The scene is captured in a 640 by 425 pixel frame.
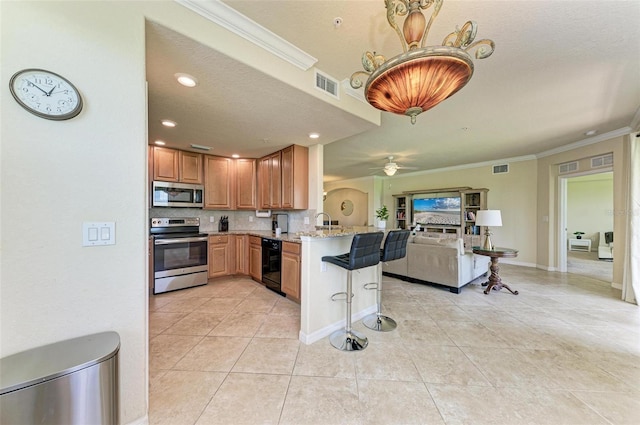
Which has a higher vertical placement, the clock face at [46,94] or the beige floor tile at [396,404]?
the clock face at [46,94]

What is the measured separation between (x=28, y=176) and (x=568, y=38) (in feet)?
11.6

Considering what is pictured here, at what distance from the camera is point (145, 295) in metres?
1.28

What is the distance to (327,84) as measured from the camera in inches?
87.9

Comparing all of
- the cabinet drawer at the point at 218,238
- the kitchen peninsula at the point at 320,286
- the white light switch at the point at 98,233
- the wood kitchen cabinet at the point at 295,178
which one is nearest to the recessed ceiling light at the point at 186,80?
the white light switch at the point at 98,233

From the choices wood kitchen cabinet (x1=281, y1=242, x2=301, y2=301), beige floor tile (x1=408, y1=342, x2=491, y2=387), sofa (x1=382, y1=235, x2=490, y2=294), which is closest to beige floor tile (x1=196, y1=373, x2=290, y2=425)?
beige floor tile (x1=408, y1=342, x2=491, y2=387)

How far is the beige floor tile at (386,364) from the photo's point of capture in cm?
173

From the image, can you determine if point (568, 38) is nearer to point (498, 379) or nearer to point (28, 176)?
point (498, 379)

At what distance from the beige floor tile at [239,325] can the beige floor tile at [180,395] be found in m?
0.59

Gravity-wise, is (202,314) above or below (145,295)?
below

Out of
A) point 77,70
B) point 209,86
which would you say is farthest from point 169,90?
point 77,70

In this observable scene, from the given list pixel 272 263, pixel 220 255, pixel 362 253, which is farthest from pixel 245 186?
pixel 362 253

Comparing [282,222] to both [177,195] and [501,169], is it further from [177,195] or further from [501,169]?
[501,169]

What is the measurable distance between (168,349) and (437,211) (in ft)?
22.4

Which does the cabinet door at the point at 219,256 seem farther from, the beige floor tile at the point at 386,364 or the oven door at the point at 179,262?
the beige floor tile at the point at 386,364
